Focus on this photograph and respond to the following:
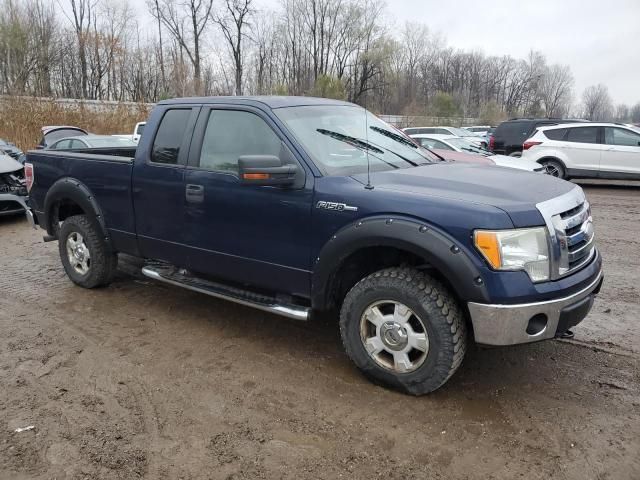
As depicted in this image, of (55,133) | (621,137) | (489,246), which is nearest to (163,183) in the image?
(489,246)

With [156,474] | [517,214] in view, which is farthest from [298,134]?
[156,474]

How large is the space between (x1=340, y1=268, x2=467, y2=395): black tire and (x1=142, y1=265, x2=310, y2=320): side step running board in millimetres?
429

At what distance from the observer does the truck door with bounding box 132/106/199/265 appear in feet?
14.9

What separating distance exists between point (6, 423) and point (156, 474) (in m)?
1.15

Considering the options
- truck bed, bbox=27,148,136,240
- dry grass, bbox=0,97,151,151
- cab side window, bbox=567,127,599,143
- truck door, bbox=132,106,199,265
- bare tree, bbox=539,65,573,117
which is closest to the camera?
truck door, bbox=132,106,199,265

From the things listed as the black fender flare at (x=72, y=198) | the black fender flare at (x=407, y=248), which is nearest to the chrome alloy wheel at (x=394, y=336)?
the black fender flare at (x=407, y=248)

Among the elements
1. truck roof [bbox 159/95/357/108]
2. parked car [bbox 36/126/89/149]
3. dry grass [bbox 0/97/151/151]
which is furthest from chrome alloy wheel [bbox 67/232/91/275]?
dry grass [bbox 0/97/151/151]

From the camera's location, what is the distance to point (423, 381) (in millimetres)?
3441

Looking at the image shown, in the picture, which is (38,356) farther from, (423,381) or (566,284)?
(566,284)

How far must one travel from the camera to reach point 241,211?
408 cm

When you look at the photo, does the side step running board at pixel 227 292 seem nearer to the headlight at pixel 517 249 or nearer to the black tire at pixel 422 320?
the black tire at pixel 422 320

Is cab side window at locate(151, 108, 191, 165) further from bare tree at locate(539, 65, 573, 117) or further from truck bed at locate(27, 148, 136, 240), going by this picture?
bare tree at locate(539, 65, 573, 117)

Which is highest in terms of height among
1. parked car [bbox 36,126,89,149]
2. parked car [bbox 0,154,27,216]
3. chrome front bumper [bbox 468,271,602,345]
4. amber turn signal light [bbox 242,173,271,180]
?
parked car [bbox 36,126,89,149]

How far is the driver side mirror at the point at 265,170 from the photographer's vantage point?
3582 millimetres
